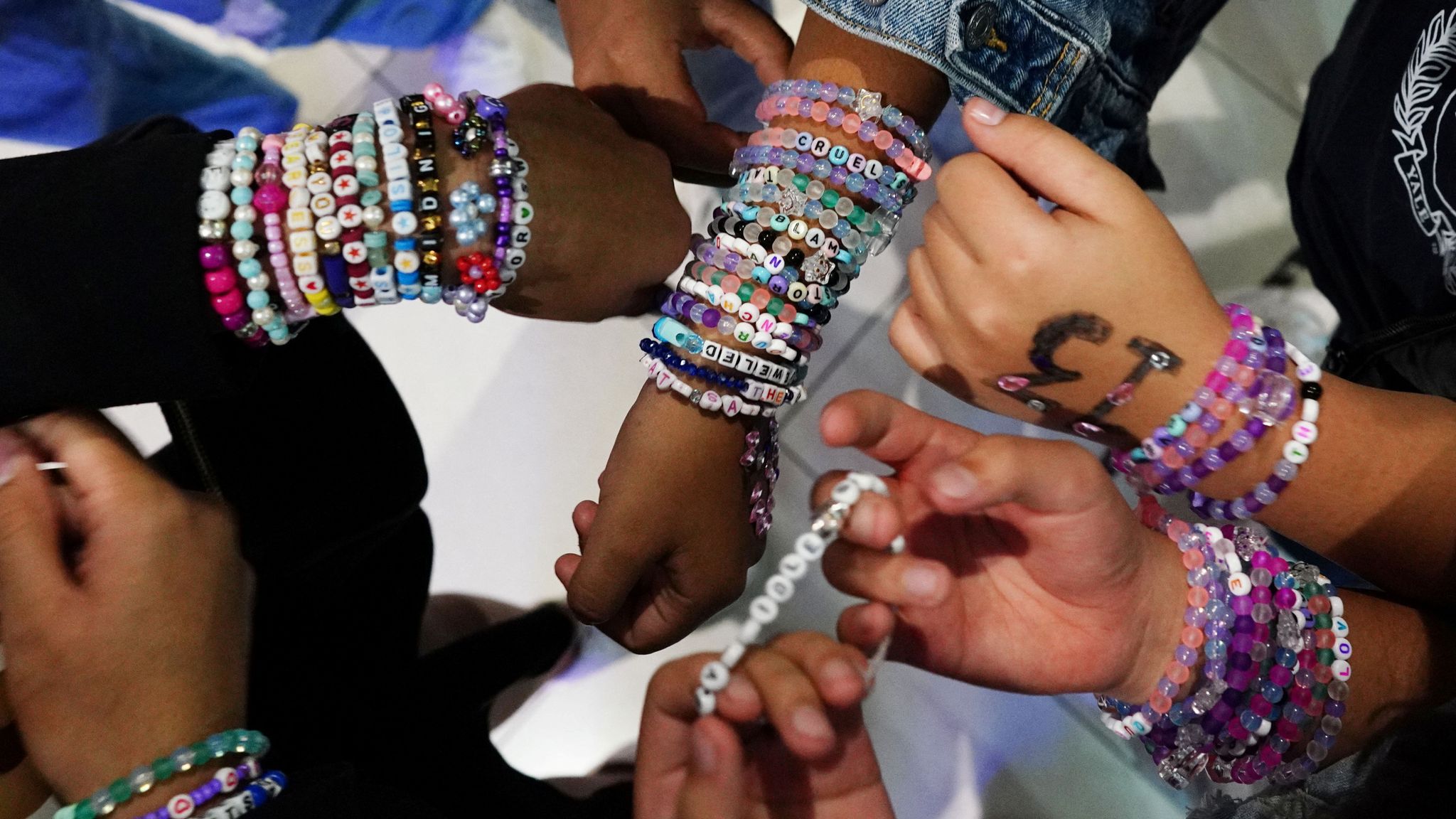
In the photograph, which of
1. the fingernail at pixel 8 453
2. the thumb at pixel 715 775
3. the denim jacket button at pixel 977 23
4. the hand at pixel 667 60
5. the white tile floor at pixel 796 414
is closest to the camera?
the thumb at pixel 715 775

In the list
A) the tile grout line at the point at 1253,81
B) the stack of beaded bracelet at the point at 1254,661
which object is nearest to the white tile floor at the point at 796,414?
the tile grout line at the point at 1253,81

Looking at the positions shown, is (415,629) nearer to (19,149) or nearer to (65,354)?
(65,354)

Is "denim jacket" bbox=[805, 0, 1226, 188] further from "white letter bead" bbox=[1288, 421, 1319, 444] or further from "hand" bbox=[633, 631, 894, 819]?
"hand" bbox=[633, 631, 894, 819]

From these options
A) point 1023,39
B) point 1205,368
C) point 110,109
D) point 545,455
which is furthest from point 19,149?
point 1205,368

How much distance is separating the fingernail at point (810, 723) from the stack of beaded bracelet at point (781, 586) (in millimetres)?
45

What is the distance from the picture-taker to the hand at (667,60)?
2.56 ft

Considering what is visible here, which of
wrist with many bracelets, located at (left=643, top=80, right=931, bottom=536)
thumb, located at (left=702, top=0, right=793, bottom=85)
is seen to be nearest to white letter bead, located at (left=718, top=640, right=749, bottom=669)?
wrist with many bracelets, located at (left=643, top=80, right=931, bottom=536)

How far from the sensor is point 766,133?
66cm

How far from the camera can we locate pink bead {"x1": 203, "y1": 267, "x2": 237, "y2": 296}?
56 centimetres

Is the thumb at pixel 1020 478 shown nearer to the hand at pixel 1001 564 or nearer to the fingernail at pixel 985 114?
the hand at pixel 1001 564

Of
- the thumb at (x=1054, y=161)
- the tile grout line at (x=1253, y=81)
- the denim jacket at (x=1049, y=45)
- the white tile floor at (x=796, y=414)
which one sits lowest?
the white tile floor at (x=796, y=414)

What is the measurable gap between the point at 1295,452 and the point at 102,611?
30.9 inches

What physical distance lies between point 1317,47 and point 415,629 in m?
1.36

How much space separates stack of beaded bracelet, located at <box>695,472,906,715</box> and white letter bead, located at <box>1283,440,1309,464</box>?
0.31 meters
